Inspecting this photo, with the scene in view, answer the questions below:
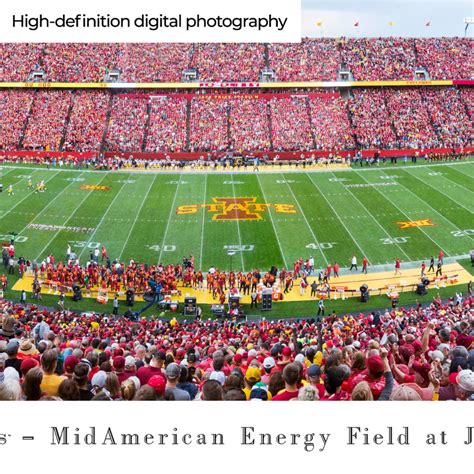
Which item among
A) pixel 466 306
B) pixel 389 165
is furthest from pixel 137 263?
pixel 389 165

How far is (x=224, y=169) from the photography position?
5181cm

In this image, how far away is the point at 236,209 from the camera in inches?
1578

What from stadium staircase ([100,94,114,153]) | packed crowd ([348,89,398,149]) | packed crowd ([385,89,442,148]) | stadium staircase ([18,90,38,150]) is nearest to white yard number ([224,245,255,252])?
stadium staircase ([100,94,114,153])

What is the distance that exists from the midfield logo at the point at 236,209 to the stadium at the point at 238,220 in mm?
224

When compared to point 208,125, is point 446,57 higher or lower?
higher

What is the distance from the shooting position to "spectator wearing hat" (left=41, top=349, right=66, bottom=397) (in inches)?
314

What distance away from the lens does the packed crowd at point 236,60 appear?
63312 millimetres

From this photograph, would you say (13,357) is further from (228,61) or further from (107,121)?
(228,61)

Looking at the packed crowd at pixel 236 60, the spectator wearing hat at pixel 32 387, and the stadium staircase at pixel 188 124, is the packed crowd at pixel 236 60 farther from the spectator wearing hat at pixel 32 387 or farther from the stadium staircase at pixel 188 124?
the spectator wearing hat at pixel 32 387

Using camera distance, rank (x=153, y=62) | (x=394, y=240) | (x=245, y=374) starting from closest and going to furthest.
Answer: (x=245, y=374)
(x=394, y=240)
(x=153, y=62)

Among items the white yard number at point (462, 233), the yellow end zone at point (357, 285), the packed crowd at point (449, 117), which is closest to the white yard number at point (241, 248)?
the yellow end zone at point (357, 285)

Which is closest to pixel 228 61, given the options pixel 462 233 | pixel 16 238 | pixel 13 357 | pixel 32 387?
pixel 462 233

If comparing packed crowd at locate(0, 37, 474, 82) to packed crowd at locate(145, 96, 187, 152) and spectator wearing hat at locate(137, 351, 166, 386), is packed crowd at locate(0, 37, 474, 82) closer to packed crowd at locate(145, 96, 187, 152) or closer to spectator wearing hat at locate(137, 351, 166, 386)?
packed crowd at locate(145, 96, 187, 152)

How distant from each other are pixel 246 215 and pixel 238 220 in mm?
1111
